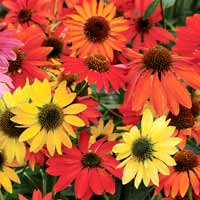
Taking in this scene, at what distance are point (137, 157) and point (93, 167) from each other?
4.0 inches

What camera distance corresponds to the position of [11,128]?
98cm

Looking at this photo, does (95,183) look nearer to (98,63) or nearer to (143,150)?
(143,150)

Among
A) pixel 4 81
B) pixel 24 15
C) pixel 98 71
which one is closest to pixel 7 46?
pixel 4 81

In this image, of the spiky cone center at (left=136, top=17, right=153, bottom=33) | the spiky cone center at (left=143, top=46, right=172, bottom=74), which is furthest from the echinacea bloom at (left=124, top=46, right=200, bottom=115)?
the spiky cone center at (left=136, top=17, right=153, bottom=33)

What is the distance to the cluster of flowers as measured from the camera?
3.03ft

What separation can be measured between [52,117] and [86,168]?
11cm

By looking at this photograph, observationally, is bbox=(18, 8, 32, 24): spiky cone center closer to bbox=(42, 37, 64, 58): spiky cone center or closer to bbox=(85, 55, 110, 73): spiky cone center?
bbox=(42, 37, 64, 58): spiky cone center

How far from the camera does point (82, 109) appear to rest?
3.14 ft

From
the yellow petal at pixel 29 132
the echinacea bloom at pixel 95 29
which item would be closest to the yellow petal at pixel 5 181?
the yellow petal at pixel 29 132

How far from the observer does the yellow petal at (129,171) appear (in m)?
0.90

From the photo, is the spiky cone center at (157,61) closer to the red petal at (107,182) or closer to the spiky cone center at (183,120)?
the spiky cone center at (183,120)

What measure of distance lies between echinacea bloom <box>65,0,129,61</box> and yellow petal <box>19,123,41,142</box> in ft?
1.09

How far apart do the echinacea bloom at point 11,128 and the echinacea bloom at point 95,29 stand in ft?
0.97

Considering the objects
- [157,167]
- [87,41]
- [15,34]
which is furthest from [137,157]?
[87,41]
